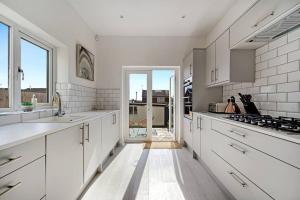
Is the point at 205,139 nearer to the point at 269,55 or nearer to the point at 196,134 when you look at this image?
the point at 196,134

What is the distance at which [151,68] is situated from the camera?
172 inches

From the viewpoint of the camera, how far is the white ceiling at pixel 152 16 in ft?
9.07

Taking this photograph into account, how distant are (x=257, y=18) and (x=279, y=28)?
0.75ft

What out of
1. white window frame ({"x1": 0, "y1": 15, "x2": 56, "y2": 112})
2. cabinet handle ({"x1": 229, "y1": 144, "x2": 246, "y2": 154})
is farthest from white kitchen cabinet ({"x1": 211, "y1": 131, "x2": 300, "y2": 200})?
white window frame ({"x1": 0, "y1": 15, "x2": 56, "y2": 112})

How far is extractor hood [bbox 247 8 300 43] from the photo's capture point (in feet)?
4.92

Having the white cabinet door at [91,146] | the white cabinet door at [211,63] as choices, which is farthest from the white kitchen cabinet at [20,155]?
the white cabinet door at [211,63]

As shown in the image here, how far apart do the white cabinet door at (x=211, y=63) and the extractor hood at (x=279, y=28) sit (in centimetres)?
95

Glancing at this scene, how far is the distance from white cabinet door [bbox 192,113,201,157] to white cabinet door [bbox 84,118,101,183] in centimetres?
158

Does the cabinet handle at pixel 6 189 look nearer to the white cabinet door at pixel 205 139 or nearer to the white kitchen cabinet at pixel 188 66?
the white cabinet door at pixel 205 139

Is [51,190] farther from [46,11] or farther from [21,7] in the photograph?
[46,11]

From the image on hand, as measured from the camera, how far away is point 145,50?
13.7 feet

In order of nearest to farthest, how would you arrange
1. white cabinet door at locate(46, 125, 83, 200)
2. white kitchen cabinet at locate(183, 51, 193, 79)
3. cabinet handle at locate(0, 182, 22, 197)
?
cabinet handle at locate(0, 182, 22, 197) → white cabinet door at locate(46, 125, 83, 200) → white kitchen cabinet at locate(183, 51, 193, 79)

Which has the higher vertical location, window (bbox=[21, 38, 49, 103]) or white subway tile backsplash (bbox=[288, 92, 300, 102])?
window (bbox=[21, 38, 49, 103])

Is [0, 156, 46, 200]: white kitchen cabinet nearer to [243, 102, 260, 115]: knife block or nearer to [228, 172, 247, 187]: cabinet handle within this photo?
[228, 172, 247, 187]: cabinet handle
